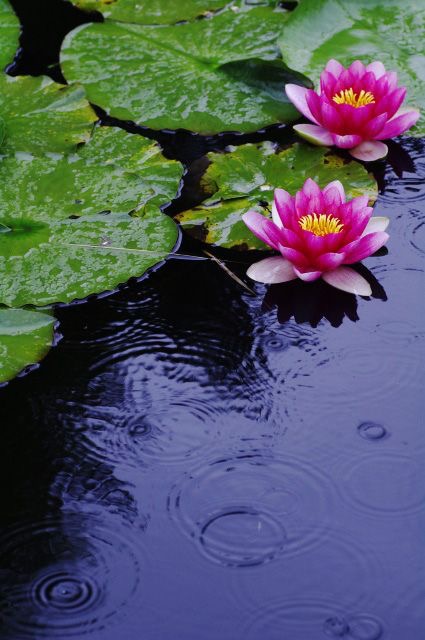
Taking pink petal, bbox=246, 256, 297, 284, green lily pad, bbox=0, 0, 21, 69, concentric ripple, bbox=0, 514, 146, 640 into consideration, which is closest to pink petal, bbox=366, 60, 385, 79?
pink petal, bbox=246, 256, 297, 284

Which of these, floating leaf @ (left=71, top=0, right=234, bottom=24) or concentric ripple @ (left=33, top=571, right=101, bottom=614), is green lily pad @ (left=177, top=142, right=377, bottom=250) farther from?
concentric ripple @ (left=33, top=571, right=101, bottom=614)

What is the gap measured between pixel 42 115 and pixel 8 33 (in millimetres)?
714

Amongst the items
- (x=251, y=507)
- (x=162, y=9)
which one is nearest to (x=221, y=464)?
(x=251, y=507)

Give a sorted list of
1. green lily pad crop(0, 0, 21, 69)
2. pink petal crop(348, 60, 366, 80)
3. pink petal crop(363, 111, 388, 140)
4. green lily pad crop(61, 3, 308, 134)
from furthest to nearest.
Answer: green lily pad crop(0, 0, 21, 69)
green lily pad crop(61, 3, 308, 134)
pink petal crop(348, 60, 366, 80)
pink petal crop(363, 111, 388, 140)

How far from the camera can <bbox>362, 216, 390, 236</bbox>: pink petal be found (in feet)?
7.70

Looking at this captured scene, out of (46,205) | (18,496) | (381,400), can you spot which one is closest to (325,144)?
(46,205)

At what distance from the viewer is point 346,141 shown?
268 centimetres

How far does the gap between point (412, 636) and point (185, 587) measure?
0.41 meters

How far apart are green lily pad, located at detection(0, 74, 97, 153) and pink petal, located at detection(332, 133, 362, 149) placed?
0.79 metres

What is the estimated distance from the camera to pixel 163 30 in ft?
10.7

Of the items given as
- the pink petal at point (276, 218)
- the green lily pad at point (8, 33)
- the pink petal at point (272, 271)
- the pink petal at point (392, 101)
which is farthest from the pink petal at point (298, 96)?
the green lily pad at point (8, 33)

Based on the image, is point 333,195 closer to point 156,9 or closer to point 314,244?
point 314,244

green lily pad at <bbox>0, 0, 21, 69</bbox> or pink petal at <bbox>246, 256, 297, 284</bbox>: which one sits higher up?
green lily pad at <bbox>0, 0, 21, 69</bbox>

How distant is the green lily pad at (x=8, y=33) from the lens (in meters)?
3.28
